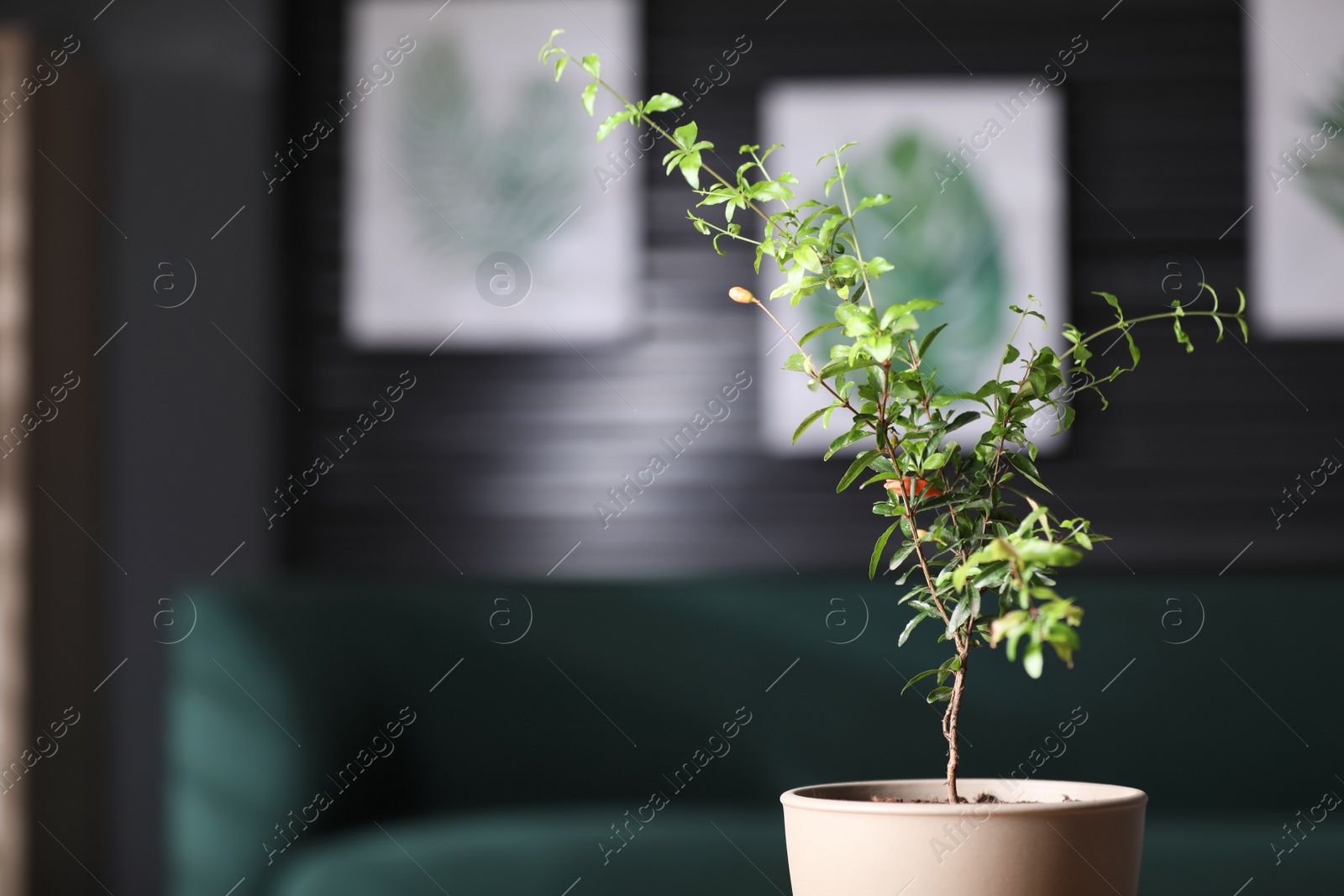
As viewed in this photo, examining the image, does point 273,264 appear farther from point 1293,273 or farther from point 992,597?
point 1293,273

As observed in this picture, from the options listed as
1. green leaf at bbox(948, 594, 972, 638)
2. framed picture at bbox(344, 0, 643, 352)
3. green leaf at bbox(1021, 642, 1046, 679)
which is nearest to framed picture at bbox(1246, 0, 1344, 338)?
framed picture at bbox(344, 0, 643, 352)

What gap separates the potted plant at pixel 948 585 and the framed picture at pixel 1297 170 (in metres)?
2.37

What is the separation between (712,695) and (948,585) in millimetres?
1282

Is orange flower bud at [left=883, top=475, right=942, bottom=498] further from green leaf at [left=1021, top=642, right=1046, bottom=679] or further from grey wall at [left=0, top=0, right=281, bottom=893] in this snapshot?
grey wall at [left=0, top=0, right=281, bottom=893]

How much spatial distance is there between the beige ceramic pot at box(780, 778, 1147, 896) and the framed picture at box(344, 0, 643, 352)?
231cm

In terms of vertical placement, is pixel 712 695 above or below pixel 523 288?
below

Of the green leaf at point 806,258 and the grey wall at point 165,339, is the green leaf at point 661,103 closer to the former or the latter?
the green leaf at point 806,258

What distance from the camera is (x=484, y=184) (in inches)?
119

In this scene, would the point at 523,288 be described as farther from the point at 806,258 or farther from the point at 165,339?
the point at 806,258

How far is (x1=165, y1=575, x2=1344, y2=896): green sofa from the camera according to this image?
196cm

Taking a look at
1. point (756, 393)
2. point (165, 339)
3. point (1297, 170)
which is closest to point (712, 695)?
point (756, 393)

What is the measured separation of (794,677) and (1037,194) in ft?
4.93

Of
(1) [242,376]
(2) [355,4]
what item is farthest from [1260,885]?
(2) [355,4]

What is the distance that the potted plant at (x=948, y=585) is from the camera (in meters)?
0.76
